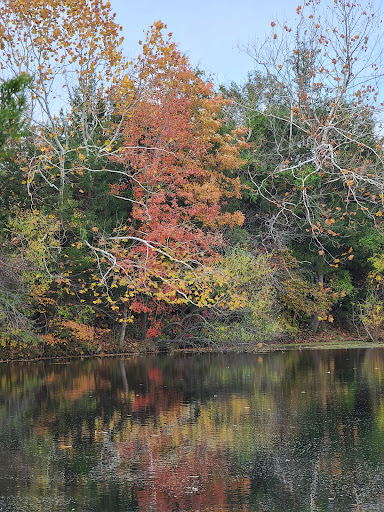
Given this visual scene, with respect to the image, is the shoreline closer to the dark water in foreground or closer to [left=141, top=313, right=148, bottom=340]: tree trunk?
[left=141, top=313, right=148, bottom=340]: tree trunk

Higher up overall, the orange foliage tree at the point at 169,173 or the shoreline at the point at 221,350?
the orange foliage tree at the point at 169,173

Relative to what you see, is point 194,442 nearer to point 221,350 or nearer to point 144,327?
point 221,350

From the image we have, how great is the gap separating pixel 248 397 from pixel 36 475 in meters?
7.53

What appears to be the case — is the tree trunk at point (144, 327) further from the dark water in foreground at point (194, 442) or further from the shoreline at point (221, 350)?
the dark water in foreground at point (194, 442)

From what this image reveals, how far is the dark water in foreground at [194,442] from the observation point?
7.69 m

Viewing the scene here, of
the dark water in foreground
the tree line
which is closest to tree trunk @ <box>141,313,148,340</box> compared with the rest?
the tree line

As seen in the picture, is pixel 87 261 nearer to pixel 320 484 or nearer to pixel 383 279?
pixel 383 279

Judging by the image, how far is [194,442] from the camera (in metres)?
10.8

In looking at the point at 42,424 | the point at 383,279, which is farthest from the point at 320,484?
the point at 383,279

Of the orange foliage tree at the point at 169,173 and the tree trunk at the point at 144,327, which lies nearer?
the orange foliage tree at the point at 169,173

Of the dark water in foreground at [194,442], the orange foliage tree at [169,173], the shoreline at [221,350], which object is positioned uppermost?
the orange foliage tree at [169,173]

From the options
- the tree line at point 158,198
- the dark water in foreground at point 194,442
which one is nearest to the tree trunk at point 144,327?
the tree line at point 158,198

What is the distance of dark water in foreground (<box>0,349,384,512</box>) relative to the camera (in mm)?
7691

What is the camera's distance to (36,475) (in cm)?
888
